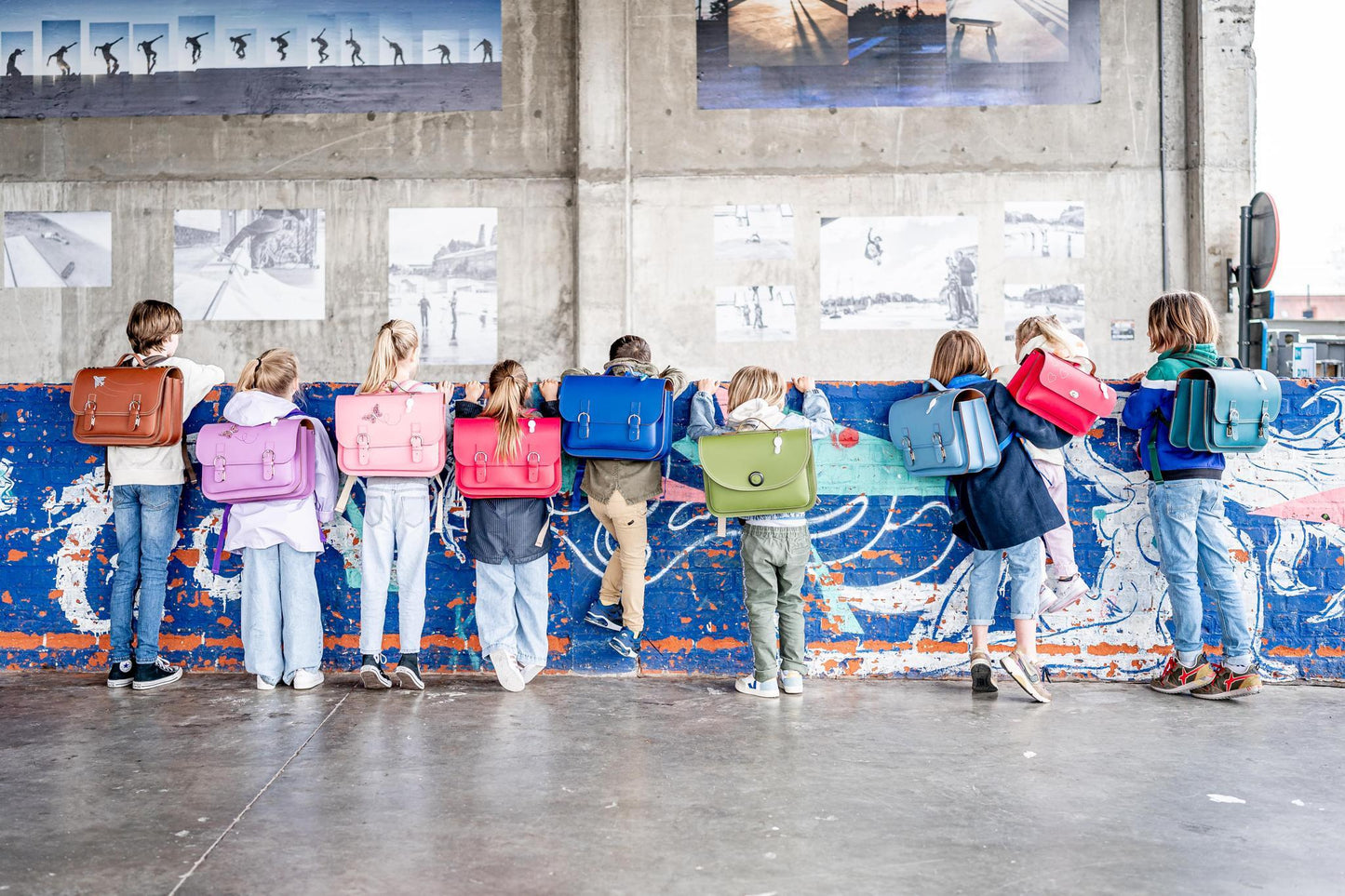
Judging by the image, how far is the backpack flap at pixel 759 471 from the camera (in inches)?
178

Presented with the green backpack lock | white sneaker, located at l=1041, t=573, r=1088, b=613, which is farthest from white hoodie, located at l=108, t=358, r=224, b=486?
white sneaker, located at l=1041, t=573, r=1088, b=613

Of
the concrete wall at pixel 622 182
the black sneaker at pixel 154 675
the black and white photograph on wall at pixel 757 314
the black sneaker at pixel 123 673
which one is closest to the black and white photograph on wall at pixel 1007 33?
the concrete wall at pixel 622 182

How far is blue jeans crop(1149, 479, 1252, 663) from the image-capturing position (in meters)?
4.64

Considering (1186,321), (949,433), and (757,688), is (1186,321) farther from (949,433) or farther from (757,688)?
(757,688)

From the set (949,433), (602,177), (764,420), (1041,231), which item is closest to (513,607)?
(764,420)

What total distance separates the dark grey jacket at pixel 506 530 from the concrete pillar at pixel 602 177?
5512 mm

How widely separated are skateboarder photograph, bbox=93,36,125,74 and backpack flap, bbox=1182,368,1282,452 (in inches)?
415

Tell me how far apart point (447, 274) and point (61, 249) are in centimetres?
392

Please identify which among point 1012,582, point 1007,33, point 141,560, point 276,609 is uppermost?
point 1007,33

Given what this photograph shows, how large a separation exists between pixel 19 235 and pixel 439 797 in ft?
32.0

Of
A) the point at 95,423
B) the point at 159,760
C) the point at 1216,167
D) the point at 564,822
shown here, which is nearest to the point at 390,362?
the point at 95,423

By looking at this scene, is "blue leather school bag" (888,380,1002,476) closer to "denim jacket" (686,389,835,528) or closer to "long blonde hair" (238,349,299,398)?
"denim jacket" (686,389,835,528)

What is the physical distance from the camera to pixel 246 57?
1035cm

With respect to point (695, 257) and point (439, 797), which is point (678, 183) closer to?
point (695, 257)
